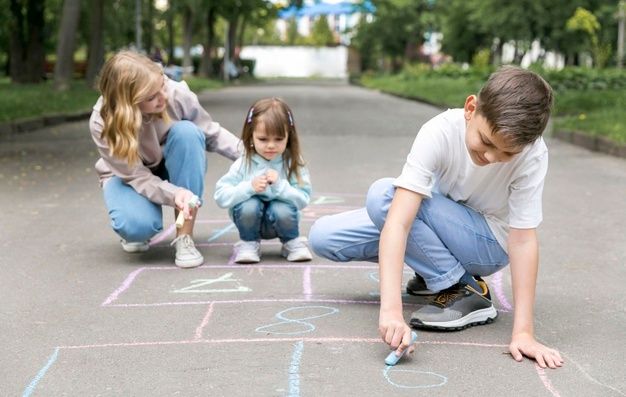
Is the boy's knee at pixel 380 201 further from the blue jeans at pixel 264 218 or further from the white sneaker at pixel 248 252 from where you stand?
the white sneaker at pixel 248 252

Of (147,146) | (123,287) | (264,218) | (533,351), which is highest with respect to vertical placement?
(147,146)

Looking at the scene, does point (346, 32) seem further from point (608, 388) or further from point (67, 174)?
point (608, 388)

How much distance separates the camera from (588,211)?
6227 millimetres

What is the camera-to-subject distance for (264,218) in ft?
14.7

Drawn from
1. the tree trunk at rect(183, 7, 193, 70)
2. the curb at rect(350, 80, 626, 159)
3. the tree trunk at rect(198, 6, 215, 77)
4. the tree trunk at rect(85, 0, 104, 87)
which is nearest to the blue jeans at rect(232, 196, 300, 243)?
the curb at rect(350, 80, 626, 159)

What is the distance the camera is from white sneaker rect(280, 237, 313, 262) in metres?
4.49

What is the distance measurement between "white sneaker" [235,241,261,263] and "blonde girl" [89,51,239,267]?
19cm

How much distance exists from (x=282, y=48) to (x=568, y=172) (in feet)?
179

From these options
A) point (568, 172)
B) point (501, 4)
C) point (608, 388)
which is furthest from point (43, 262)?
point (501, 4)

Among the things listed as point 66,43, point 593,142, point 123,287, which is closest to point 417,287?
point 123,287

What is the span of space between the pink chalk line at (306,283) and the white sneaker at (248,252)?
0.26 meters

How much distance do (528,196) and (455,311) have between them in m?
0.48

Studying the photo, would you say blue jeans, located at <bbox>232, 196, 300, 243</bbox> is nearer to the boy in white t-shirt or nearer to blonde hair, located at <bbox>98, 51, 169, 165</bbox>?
blonde hair, located at <bbox>98, 51, 169, 165</bbox>

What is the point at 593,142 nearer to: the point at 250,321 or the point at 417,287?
the point at 417,287
